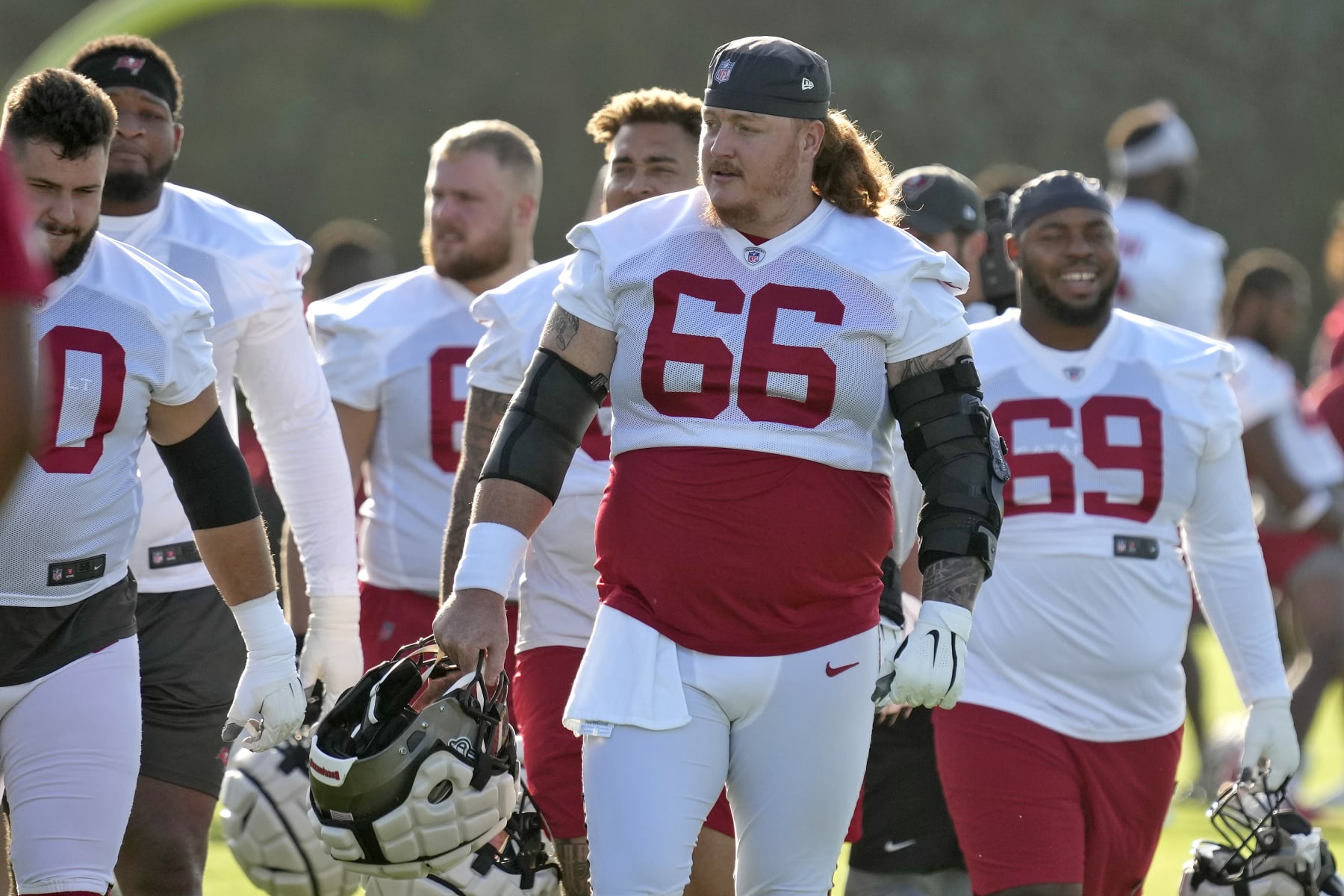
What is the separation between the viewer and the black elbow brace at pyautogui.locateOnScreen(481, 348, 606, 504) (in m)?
3.95

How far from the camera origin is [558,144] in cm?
2720

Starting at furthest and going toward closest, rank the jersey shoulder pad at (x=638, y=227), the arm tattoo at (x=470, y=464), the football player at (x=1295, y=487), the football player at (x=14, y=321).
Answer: the football player at (x=1295, y=487) < the arm tattoo at (x=470, y=464) < the jersey shoulder pad at (x=638, y=227) < the football player at (x=14, y=321)

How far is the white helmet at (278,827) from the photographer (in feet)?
17.5

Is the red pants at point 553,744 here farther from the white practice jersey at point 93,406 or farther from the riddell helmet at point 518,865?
the white practice jersey at point 93,406

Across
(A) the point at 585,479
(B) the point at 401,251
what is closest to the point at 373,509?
(A) the point at 585,479

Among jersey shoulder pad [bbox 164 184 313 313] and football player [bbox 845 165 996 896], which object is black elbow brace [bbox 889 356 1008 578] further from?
jersey shoulder pad [bbox 164 184 313 313]

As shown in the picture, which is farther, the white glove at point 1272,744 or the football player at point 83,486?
the white glove at point 1272,744

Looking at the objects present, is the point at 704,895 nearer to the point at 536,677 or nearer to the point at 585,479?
the point at 536,677

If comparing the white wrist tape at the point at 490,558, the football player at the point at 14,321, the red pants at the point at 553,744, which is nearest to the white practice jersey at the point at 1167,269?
the red pants at the point at 553,744

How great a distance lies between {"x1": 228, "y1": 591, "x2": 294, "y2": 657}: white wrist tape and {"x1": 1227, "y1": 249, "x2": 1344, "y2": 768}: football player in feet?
18.6

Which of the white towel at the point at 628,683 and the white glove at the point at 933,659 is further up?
the white glove at the point at 933,659

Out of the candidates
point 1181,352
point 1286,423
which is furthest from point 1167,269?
point 1181,352

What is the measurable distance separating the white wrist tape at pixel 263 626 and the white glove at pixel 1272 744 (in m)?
2.37

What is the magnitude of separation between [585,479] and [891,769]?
3.87 feet
